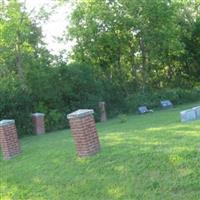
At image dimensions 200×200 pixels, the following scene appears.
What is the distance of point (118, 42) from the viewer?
44.5 metres

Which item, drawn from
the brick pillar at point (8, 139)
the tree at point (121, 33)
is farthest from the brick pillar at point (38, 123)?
the tree at point (121, 33)

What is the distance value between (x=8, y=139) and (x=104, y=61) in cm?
2962

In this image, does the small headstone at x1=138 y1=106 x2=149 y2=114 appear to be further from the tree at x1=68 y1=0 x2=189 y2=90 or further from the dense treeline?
the tree at x1=68 y1=0 x2=189 y2=90

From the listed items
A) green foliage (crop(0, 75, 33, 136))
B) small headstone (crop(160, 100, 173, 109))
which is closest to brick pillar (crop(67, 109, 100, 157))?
green foliage (crop(0, 75, 33, 136))

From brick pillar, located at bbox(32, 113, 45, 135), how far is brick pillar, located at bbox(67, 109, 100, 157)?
50.7 ft

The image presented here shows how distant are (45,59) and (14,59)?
223 cm

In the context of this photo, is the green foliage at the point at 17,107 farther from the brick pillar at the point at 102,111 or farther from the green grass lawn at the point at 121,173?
the green grass lawn at the point at 121,173

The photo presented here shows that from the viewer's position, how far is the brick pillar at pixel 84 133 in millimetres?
12188

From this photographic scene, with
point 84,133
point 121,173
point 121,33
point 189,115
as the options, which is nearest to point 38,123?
point 189,115

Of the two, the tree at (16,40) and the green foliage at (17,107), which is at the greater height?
the tree at (16,40)

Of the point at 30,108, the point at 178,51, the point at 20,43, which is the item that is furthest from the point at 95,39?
the point at 30,108

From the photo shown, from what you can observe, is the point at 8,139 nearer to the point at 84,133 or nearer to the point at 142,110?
the point at 84,133

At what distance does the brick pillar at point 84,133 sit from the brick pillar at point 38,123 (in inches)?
609

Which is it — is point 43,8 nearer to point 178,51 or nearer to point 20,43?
point 20,43
